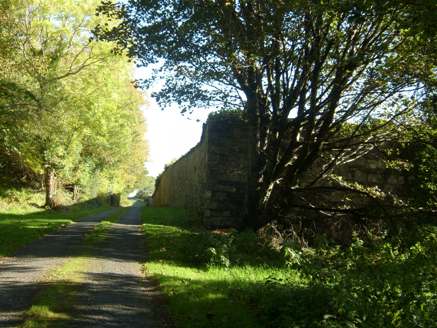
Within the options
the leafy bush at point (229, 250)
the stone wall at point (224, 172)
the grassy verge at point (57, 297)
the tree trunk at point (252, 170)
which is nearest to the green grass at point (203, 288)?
the leafy bush at point (229, 250)

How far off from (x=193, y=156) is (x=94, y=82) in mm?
7264

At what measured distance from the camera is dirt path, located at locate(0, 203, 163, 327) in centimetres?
428

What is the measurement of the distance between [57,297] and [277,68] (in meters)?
7.20

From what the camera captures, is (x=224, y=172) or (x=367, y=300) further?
(x=224, y=172)

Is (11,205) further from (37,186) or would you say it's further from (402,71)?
(402,71)

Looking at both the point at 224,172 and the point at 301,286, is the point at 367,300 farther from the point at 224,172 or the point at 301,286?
the point at 224,172

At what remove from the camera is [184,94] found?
959 centimetres

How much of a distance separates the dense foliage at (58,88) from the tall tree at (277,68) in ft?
19.8

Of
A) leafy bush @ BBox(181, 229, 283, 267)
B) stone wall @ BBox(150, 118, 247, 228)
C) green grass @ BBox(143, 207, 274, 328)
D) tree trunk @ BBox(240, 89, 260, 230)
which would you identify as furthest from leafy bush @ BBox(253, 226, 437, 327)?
stone wall @ BBox(150, 118, 247, 228)

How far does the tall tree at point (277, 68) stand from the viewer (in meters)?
7.43

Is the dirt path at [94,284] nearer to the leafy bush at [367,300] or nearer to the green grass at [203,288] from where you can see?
the green grass at [203,288]

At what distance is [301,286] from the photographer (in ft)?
16.3

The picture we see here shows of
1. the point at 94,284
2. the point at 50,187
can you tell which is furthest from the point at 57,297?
the point at 50,187

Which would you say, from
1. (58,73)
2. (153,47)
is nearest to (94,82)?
(58,73)
